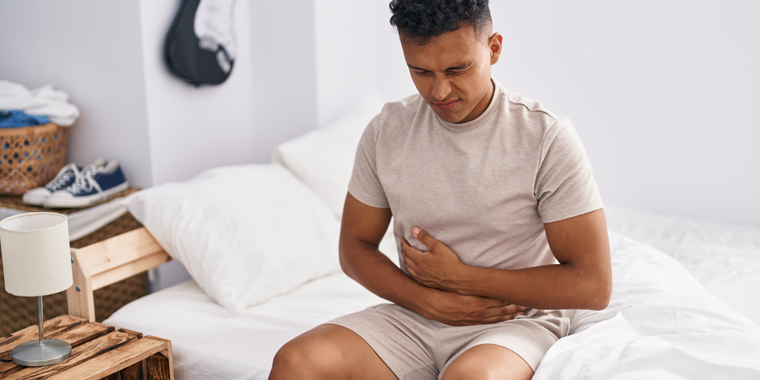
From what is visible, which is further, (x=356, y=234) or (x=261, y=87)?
(x=261, y=87)

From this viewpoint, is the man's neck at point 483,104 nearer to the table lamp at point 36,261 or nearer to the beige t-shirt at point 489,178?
the beige t-shirt at point 489,178

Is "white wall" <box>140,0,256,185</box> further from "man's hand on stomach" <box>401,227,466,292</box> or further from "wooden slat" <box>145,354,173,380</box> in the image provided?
"man's hand on stomach" <box>401,227,466,292</box>

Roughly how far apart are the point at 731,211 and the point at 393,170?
5.61ft

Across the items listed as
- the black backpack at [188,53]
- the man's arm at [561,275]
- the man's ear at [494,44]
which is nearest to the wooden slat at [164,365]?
the man's arm at [561,275]

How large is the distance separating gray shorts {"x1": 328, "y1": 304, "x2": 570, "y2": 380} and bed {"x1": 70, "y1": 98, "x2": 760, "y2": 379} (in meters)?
0.05

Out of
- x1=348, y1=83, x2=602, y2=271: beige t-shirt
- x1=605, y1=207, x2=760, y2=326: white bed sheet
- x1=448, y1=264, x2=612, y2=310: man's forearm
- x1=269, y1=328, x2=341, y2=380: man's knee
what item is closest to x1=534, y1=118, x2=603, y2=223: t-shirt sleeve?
A: x1=348, y1=83, x2=602, y2=271: beige t-shirt

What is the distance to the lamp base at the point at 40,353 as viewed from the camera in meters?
1.19

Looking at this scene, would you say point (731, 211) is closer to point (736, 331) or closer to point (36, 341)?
point (736, 331)

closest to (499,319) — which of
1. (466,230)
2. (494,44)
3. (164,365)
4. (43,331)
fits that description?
(466,230)

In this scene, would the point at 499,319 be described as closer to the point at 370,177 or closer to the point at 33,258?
the point at 370,177

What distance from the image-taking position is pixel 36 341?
1263 mm

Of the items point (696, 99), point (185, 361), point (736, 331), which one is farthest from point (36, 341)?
point (696, 99)

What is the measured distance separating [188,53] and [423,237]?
1275mm

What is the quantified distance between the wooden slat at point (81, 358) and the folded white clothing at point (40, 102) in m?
0.95
